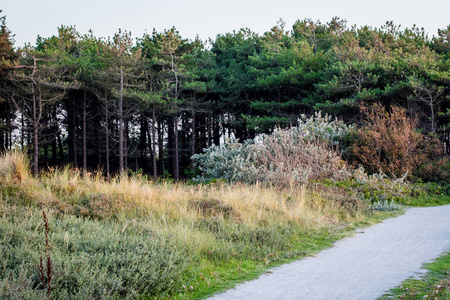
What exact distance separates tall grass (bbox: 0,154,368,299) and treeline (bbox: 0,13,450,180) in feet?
47.7

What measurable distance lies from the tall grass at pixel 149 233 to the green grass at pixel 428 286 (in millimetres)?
1888

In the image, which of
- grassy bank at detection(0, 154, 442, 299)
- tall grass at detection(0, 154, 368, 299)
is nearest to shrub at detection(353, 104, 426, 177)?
grassy bank at detection(0, 154, 442, 299)

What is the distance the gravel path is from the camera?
440 cm

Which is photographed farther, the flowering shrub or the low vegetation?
the flowering shrub

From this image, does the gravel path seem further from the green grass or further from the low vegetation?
the low vegetation

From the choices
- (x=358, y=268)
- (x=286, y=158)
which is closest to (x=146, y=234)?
(x=358, y=268)

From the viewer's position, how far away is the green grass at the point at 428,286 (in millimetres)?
4082

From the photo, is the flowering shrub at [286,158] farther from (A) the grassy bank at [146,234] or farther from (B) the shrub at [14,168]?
(B) the shrub at [14,168]

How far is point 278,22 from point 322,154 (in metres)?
22.2

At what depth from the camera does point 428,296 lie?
13.1 feet

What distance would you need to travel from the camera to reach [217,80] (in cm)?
3338

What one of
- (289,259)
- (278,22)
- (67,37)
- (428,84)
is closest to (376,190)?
(289,259)

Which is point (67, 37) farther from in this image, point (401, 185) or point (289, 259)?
point (289, 259)

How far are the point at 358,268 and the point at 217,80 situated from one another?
29.2 m
